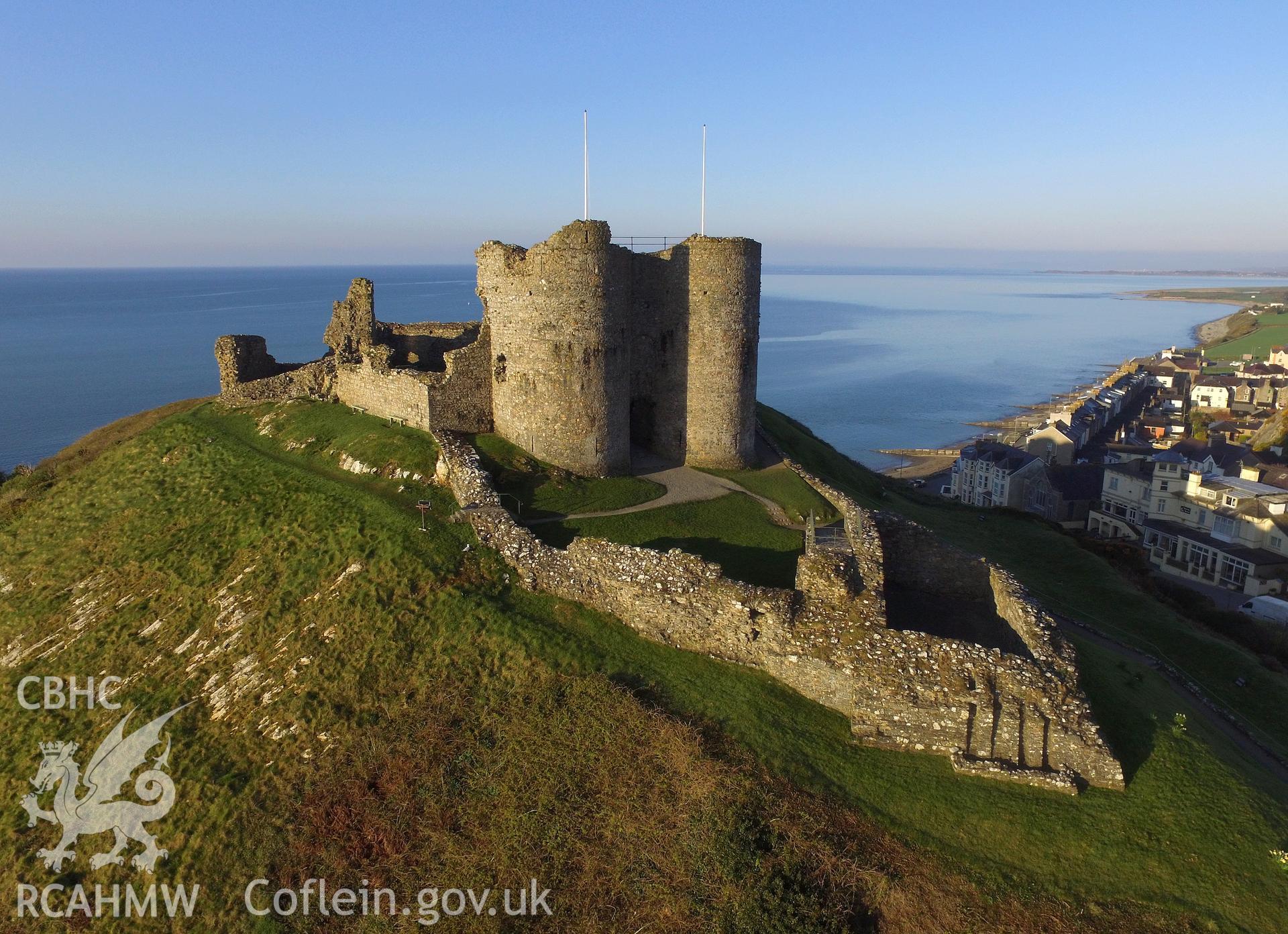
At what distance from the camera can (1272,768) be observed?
19.8 metres

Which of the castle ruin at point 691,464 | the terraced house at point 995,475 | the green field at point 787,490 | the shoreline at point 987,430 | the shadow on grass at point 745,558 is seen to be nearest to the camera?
the castle ruin at point 691,464

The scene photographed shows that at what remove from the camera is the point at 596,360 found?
26984 mm

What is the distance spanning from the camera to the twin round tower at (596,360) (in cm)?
2648

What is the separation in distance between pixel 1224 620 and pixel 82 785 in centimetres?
4092

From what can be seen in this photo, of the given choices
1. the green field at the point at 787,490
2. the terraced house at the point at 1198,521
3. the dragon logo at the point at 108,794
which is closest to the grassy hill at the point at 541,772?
the dragon logo at the point at 108,794

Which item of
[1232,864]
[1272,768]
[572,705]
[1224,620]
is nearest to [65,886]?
[572,705]

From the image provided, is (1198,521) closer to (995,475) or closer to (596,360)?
(995,475)

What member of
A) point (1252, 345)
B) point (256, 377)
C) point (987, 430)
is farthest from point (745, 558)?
point (1252, 345)

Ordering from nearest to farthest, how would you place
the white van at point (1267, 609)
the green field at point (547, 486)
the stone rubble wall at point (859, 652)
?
the stone rubble wall at point (859, 652) → the green field at point (547, 486) → the white van at point (1267, 609)

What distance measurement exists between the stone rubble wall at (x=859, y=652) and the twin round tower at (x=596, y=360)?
24.0 feet

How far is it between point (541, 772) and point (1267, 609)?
44.1 meters

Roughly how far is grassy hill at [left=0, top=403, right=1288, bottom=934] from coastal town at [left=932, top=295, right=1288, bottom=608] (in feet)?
101

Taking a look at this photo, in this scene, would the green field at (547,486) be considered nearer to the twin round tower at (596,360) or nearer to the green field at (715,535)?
the twin round tower at (596,360)

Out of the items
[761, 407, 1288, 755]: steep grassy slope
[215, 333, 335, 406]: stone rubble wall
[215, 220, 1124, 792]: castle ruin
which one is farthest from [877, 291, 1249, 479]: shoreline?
[215, 333, 335, 406]: stone rubble wall
